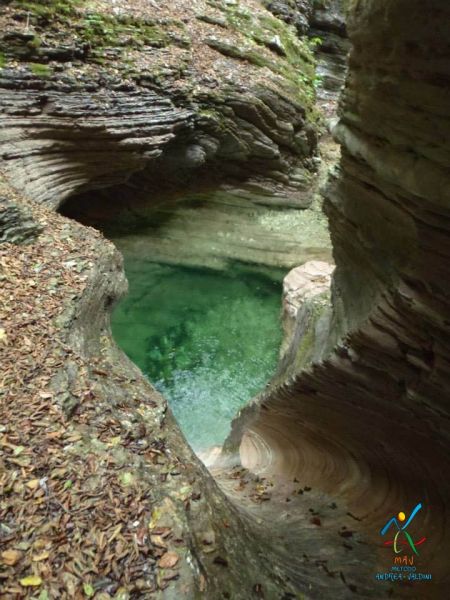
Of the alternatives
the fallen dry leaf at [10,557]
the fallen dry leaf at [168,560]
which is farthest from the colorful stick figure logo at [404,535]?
the fallen dry leaf at [10,557]

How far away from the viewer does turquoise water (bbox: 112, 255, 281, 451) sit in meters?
10.5

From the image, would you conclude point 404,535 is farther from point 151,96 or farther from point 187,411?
point 151,96

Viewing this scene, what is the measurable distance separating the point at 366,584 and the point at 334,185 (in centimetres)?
361

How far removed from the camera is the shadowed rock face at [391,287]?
2.50 meters

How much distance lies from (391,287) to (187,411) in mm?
7736

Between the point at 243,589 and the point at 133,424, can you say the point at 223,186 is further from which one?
the point at 243,589

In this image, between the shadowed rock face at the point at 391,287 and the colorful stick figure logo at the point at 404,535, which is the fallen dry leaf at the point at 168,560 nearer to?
the shadowed rock face at the point at 391,287

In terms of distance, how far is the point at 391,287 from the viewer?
10.9ft

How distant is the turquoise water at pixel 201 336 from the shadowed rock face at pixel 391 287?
5.07 meters

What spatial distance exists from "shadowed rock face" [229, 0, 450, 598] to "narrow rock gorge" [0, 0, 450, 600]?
0.02 meters

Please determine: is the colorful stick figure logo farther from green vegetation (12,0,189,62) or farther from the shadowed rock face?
green vegetation (12,0,189,62)

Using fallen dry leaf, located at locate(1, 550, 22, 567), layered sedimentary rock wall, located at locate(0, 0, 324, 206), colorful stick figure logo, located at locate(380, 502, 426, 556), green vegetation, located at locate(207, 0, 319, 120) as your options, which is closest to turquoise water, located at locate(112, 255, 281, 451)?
layered sedimentary rock wall, located at locate(0, 0, 324, 206)

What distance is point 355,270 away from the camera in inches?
167

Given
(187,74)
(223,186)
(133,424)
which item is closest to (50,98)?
(187,74)
